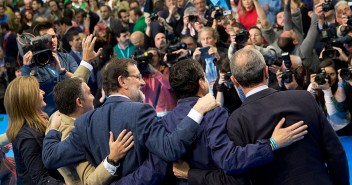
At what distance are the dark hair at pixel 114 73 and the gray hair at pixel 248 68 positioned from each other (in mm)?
638

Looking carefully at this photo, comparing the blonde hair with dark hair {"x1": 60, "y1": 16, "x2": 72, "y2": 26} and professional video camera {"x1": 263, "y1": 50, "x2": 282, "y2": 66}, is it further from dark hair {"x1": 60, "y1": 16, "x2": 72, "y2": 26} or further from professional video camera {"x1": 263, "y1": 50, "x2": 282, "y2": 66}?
dark hair {"x1": 60, "y1": 16, "x2": 72, "y2": 26}

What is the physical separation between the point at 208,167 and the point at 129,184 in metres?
0.44

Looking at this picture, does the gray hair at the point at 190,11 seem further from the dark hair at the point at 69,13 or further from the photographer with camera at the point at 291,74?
the dark hair at the point at 69,13

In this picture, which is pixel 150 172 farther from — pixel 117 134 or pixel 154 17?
pixel 154 17

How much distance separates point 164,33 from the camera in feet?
30.0

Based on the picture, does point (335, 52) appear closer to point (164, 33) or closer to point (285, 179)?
point (164, 33)

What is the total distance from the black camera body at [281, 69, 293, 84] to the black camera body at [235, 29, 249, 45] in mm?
721

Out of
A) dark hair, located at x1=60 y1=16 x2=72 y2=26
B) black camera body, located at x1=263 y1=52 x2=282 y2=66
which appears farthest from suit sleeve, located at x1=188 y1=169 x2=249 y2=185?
dark hair, located at x1=60 y1=16 x2=72 y2=26

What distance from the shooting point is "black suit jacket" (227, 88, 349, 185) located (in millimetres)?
3471

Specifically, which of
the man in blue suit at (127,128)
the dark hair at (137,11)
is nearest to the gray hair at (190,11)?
the dark hair at (137,11)

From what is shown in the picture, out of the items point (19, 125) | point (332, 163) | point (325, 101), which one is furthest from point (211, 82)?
point (332, 163)

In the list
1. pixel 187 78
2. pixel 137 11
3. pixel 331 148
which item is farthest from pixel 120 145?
pixel 137 11

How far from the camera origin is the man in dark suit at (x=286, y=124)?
3.47 meters

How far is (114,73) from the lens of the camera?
3.81 meters
